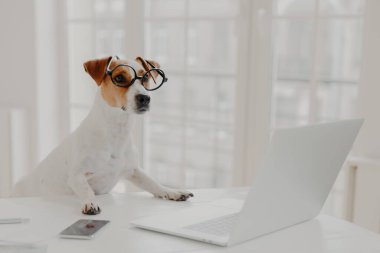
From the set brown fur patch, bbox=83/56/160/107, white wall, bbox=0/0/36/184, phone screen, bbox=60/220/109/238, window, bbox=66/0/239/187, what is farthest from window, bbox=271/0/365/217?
white wall, bbox=0/0/36/184

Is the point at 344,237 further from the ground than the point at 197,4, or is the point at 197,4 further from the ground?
the point at 197,4

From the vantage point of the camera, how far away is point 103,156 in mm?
1541

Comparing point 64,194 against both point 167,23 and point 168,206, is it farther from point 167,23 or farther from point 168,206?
point 167,23

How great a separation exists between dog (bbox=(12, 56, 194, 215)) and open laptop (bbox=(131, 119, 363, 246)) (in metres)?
0.25

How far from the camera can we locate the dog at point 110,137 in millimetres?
1503

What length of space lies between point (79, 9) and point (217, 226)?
2.55 m

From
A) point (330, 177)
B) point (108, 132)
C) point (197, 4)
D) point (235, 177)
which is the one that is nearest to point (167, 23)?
point (197, 4)

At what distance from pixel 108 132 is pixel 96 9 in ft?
6.49

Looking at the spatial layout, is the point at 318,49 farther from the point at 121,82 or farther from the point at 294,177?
the point at 294,177

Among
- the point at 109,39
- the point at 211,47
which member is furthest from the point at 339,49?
the point at 109,39

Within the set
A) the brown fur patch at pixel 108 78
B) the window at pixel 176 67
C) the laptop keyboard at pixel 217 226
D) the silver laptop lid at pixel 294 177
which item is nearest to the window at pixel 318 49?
the window at pixel 176 67

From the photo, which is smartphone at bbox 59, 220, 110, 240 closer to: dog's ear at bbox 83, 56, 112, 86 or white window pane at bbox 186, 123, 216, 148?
dog's ear at bbox 83, 56, 112, 86

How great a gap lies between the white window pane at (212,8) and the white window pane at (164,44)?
19 centimetres

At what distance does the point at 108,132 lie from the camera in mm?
1539
